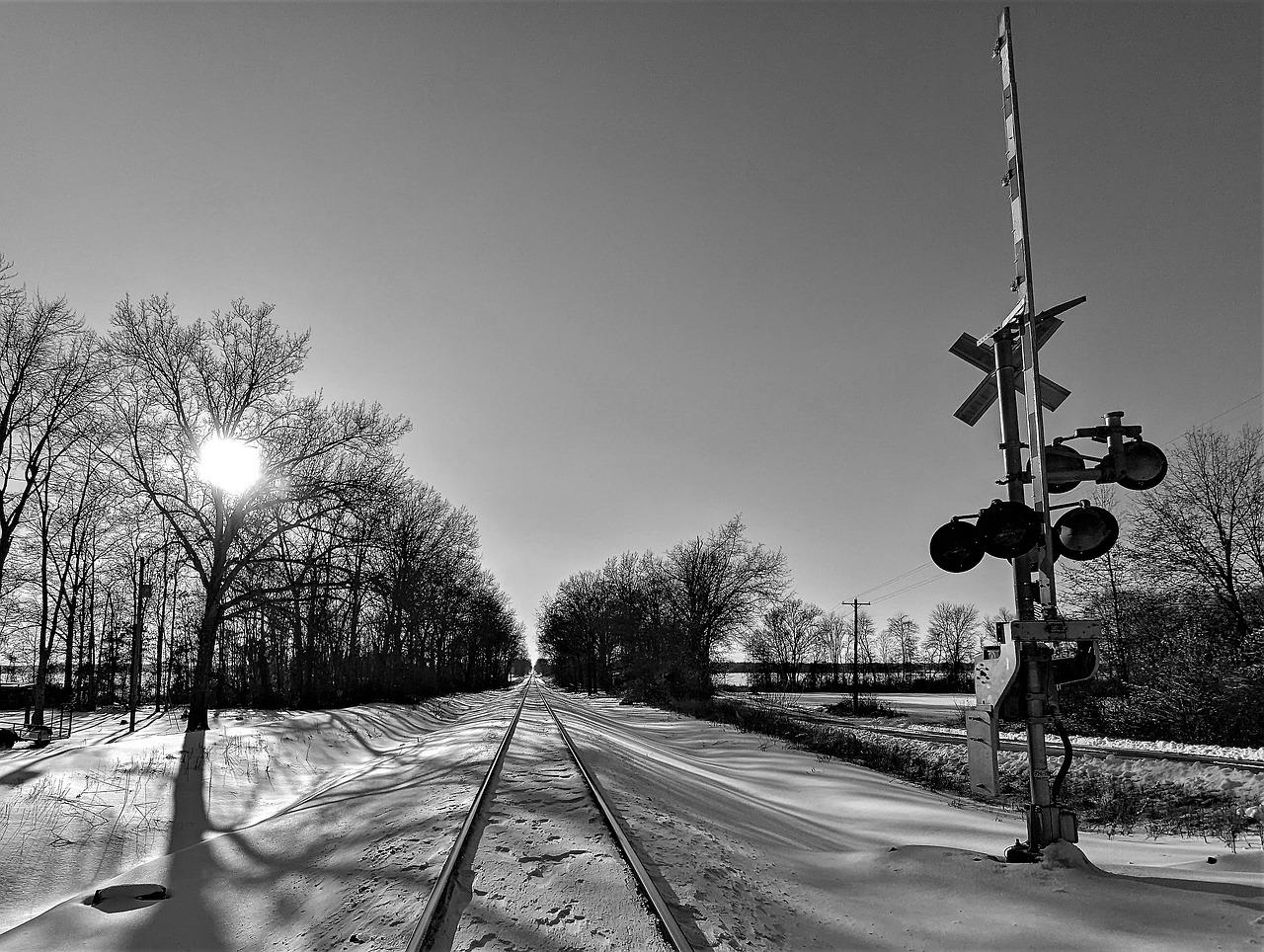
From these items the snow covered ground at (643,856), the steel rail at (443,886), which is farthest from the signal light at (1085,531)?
the steel rail at (443,886)

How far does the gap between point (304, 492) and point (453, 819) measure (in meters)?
17.1

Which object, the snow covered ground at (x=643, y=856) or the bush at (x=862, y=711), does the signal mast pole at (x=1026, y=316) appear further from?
the bush at (x=862, y=711)

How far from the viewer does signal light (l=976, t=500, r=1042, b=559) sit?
596 centimetres

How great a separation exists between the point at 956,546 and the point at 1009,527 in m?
0.48

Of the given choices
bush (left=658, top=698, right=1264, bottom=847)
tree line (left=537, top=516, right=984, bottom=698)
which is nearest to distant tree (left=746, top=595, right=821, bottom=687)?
tree line (left=537, top=516, right=984, bottom=698)

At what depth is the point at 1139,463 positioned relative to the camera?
20.4ft

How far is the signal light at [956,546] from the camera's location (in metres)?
6.24

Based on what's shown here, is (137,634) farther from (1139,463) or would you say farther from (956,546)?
(1139,463)

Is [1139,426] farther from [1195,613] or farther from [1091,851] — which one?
[1195,613]

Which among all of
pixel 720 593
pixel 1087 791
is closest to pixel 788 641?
pixel 720 593

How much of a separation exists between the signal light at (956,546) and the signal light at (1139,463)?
1.37 metres

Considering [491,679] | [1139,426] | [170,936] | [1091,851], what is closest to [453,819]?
[170,936]

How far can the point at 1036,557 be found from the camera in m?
6.24

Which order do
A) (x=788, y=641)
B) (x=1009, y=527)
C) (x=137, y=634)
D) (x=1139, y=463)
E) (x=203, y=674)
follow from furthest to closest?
(x=788, y=641) < (x=203, y=674) < (x=137, y=634) < (x=1139, y=463) < (x=1009, y=527)
